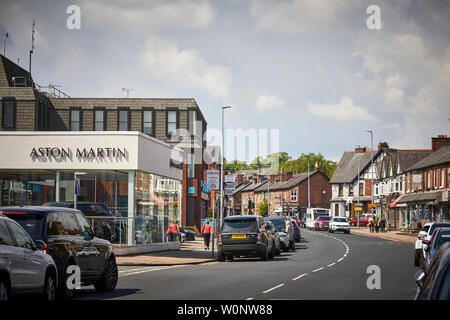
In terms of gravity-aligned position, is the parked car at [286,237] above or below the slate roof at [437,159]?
below

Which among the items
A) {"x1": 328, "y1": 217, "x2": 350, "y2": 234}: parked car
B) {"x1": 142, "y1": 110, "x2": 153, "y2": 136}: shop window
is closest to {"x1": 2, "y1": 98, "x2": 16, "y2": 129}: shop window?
{"x1": 142, "y1": 110, "x2": 153, "y2": 136}: shop window

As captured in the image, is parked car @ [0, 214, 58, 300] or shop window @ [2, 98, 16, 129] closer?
parked car @ [0, 214, 58, 300]

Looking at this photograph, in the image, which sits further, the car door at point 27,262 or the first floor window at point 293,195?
the first floor window at point 293,195

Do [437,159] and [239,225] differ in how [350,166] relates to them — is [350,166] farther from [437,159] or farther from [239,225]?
[239,225]

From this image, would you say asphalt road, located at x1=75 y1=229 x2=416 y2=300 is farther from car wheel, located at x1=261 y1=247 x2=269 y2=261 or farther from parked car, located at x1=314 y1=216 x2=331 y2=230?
parked car, located at x1=314 y1=216 x2=331 y2=230

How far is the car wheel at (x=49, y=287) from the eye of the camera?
11960 mm

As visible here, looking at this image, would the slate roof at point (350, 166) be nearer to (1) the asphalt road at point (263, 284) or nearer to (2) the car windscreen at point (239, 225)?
(2) the car windscreen at point (239, 225)

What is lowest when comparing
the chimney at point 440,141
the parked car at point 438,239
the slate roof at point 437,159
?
the parked car at point 438,239

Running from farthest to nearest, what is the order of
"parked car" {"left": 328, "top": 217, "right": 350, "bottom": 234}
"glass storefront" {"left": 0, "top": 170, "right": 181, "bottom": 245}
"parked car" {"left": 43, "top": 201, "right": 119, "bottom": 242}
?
"parked car" {"left": 328, "top": 217, "right": 350, "bottom": 234} < "glass storefront" {"left": 0, "top": 170, "right": 181, "bottom": 245} < "parked car" {"left": 43, "top": 201, "right": 119, "bottom": 242}

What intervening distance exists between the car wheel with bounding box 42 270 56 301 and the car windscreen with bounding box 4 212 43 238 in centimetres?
128

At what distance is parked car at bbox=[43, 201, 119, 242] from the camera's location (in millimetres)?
29969

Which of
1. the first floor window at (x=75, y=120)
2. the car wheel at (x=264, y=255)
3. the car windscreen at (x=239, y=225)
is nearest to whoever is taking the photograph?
the car windscreen at (x=239, y=225)

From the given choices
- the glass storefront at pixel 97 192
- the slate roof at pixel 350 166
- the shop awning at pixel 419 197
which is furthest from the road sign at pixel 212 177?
the slate roof at pixel 350 166

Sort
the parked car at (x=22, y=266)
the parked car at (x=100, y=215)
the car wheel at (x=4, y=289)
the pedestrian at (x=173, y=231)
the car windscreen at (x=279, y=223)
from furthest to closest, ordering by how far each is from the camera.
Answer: the car windscreen at (x=279, y=223) → the pedestrian at (x=173, y=231) → the parked car at (x=100, y=215) → the parked car at (x=22, y=266) → the car wheel at (x=4, y=289)
